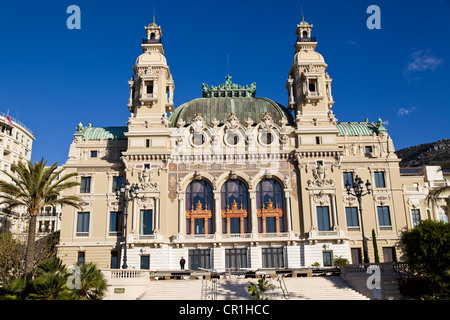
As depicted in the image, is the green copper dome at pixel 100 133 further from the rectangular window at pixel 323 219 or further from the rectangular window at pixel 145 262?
the rectangular window at pixel 323 219

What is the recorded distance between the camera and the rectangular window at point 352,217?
53.8m

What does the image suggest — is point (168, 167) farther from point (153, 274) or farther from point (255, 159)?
point (153, 274)

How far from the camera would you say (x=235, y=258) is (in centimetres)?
5091

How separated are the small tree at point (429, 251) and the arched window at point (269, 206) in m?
21.6

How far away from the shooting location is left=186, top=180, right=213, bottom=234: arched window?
5266 cm

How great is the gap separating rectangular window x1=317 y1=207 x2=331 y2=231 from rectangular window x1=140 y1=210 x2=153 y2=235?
19.5m

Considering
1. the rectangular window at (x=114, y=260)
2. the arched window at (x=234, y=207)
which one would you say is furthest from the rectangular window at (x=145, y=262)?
the arched window at (x=234, y=207)

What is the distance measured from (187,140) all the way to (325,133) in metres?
17.0

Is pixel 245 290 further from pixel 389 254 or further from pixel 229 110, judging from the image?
pixel 229 110

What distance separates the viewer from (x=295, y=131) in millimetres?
54875

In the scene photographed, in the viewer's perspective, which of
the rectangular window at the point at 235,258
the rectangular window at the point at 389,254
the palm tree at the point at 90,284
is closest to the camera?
the palm tree at the point at 90,284

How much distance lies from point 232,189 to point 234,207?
2235 millimetres

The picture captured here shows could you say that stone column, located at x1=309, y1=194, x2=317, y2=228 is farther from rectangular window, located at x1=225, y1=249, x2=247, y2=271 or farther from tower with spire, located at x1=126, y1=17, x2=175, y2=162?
tower with spire, located at x1=126, y1=17, x2=175, y2=162
